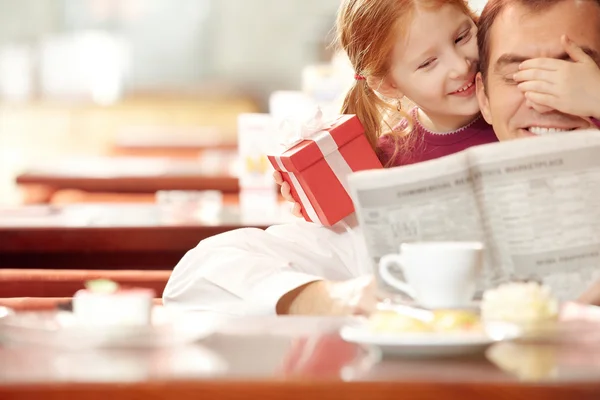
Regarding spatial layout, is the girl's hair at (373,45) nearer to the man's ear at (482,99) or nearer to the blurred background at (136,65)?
the man's ear at (482,99)

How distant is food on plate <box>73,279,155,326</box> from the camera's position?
1.03 metres

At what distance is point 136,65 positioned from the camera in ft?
26.1

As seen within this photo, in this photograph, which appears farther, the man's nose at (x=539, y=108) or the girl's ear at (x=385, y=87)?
the girl's ear at (x=385, y=87)

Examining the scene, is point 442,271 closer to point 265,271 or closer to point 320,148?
point 265,271

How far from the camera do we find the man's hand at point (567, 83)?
61.7 inches

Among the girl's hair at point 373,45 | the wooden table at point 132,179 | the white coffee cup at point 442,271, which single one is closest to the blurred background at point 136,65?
the wooden table at point 132,179

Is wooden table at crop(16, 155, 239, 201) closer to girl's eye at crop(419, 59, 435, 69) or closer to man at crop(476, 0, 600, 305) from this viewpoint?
girl's eye at crop(419, 59, 435, 69)

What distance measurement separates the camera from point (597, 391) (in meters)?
0.81

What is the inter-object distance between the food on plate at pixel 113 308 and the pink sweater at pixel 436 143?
87cm

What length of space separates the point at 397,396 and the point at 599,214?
64 centimetres

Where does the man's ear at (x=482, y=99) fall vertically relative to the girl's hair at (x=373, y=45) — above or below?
below

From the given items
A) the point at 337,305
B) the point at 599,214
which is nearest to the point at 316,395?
the point at 337,305

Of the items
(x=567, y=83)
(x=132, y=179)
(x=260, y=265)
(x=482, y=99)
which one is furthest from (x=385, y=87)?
(x=132, y=179)

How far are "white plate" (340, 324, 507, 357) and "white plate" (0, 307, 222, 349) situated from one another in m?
0.18
